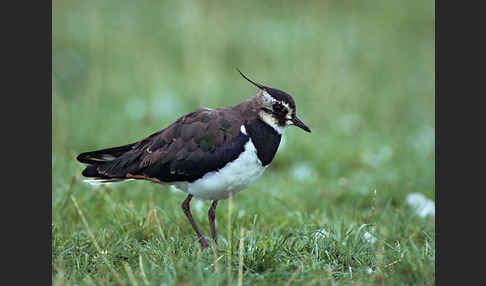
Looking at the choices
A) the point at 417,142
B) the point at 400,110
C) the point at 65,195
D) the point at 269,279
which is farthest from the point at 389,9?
the point at 269,279

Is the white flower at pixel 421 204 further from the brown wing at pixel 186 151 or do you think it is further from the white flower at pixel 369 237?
the brown wing at pixel 186 151

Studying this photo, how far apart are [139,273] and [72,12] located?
8.41m

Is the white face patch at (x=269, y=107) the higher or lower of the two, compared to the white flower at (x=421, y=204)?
higher

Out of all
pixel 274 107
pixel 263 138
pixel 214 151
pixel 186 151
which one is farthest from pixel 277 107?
pixel 186 151

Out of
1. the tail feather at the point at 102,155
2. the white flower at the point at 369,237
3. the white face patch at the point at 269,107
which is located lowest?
the white flower at the point at 369,237

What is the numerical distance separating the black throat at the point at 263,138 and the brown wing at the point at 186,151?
72mm

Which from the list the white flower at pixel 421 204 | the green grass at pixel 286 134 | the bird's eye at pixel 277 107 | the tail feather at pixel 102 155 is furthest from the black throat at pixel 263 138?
the white flower at pixel 421 204

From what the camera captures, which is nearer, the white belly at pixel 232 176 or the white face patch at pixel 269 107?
the white belly at pixel 232 176

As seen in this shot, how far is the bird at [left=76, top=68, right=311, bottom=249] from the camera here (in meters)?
3.92

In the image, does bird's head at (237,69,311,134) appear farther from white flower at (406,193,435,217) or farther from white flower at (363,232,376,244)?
white flower at (406,193,435,217)

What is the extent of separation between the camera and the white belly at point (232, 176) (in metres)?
3.88

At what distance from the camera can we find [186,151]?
4.03m

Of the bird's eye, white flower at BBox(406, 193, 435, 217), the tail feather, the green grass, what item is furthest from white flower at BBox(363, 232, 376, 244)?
the tail feather

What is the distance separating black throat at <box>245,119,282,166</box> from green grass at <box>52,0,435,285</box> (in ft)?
1.88
